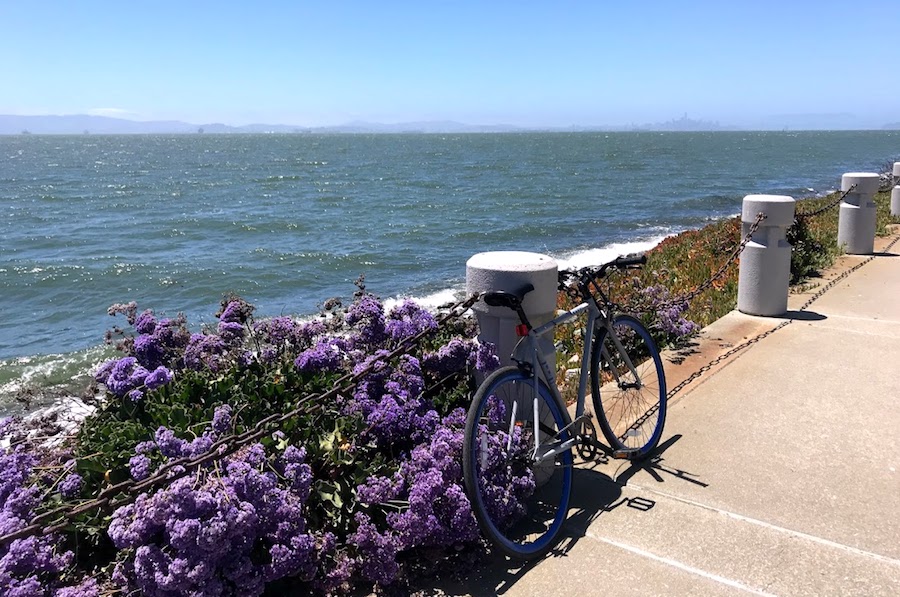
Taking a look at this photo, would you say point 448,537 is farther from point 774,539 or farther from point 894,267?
point 894,267

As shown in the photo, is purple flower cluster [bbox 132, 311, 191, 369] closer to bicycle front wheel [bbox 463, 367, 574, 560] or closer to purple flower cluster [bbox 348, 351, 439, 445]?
purple flower cluster [bbox 348, 351, 439, 445]

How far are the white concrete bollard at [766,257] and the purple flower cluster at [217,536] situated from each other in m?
5.82

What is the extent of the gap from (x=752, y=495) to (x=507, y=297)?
1.80 meters

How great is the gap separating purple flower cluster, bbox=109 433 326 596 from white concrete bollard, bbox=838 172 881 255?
10202 mm

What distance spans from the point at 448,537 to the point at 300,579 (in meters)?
0.69

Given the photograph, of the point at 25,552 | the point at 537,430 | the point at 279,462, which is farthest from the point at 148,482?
the point at 537,430

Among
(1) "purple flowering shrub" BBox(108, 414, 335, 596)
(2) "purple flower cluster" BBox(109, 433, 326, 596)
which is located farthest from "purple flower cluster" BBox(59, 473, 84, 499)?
(2) "purple flower cluster" BBox(109, 433, 326, 596)

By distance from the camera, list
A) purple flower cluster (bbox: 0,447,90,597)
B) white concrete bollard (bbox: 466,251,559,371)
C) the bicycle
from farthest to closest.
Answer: white concrete bollard (bbox: 466,251,559,371) → the bicycle → purple flower cluster (bbox: 0,447,90,597)

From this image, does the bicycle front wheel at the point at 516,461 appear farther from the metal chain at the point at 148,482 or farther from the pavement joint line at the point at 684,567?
→ the metal chain at the point at 148,482

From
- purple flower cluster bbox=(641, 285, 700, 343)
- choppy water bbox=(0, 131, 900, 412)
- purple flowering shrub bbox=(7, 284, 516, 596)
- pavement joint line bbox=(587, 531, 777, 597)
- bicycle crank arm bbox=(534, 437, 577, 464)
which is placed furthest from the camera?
choppy water bbox=(0, 131, 900, 412)

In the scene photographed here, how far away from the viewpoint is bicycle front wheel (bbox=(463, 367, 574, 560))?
3.40 metres

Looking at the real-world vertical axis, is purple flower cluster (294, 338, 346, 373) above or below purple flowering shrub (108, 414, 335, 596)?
above

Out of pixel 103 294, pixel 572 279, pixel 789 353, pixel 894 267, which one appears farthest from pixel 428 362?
pixel 103 294

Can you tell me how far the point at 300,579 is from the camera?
3.30 m
